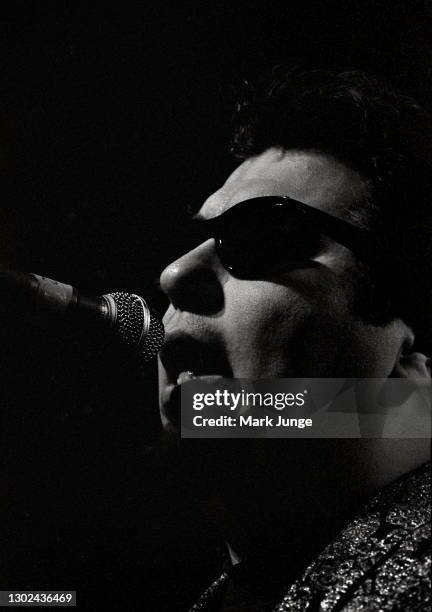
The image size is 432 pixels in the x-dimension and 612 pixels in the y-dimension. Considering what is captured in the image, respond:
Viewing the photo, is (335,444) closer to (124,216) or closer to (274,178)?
(274,178)

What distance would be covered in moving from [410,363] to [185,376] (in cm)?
37

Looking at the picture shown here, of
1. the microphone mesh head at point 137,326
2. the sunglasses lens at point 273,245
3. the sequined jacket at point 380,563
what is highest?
the sunglasses lens at point 273,245

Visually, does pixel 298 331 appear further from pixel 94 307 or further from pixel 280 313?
pixel 94 307

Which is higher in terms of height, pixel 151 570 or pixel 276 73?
pixel 276 73

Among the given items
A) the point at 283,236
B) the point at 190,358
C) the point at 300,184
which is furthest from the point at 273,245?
the point at 190,358

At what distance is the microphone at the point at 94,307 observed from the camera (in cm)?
97

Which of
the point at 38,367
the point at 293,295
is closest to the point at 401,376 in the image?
the point at 293,295

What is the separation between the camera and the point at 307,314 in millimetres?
1048

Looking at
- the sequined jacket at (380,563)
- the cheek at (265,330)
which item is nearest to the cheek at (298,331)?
the cheek at (265,330)

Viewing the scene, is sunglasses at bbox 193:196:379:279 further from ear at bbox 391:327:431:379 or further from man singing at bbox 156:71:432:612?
ear at bbox 391:327:431:379

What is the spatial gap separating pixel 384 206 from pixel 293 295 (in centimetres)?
22

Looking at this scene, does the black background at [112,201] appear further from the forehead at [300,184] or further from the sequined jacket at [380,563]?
the sequined jacket at [380,563]

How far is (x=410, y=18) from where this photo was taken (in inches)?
45.6

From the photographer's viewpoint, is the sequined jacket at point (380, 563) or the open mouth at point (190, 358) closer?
the sequined jacket at point (380, 563)
